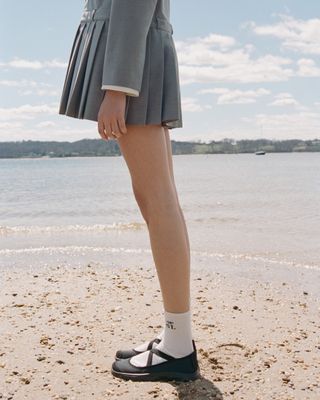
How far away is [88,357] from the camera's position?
270 centimetres

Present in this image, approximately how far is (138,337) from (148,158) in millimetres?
1194

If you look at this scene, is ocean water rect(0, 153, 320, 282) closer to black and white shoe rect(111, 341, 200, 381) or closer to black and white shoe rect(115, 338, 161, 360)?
black and white shoe rect(115, 338, 161, 360)

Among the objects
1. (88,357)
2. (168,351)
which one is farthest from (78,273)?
(168,351)

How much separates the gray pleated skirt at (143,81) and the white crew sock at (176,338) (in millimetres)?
857

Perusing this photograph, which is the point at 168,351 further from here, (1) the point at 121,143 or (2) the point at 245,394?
(1) the point at 121,143

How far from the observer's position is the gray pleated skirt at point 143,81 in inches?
88.4

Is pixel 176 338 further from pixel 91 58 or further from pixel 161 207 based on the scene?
pixel 91 58

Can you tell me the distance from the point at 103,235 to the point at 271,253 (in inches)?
123

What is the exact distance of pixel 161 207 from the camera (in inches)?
92.7

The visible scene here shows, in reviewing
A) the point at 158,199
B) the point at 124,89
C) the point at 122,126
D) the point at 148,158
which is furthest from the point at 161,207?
the point at 124,89

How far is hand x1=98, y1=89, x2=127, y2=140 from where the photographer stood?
2162 mm

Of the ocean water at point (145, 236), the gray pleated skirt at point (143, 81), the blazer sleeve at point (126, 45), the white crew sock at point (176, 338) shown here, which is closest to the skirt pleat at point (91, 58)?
the gray pleated skirt at point (143, 81)

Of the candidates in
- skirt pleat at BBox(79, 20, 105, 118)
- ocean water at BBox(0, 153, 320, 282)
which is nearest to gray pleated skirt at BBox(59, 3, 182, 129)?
skirt pleat at BBox(79, 20, 105, 118)

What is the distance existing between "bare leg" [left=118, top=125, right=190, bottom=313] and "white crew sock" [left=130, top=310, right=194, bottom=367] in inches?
1.6
